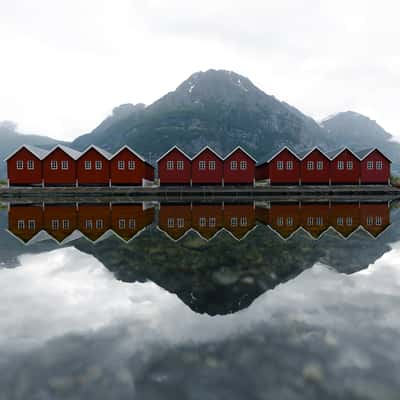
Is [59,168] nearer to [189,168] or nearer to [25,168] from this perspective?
[25,168]

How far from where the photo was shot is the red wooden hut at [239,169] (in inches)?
1866

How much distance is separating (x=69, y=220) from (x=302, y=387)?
17075 millimetres

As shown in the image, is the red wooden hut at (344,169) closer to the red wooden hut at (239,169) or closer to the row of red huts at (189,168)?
the row of red huts at (189,168)

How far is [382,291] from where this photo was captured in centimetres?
658

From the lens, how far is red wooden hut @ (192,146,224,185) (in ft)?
155

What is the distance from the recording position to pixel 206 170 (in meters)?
47.2

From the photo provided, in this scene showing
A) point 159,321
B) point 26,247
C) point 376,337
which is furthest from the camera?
point 26,247

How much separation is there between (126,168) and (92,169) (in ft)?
16.9

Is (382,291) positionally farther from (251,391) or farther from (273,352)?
(251,391)

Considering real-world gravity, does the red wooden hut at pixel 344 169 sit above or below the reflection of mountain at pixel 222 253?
above

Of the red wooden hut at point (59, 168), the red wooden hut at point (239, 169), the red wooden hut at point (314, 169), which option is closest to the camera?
the red wooden hut at point (59, 168)

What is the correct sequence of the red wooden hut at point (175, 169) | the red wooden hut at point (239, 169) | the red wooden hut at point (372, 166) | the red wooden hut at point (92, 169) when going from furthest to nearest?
the red wooden hut at point (372, 166) → the red wooden hut at point (239, 169) → the red wooden hut at point (175, 169) → the red wooden hut at point (92, 169)

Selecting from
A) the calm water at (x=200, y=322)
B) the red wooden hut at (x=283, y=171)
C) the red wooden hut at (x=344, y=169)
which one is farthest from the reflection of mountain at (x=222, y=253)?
the red wooden hut at (x=344, y=169)

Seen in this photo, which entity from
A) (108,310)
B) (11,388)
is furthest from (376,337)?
(11,388)
